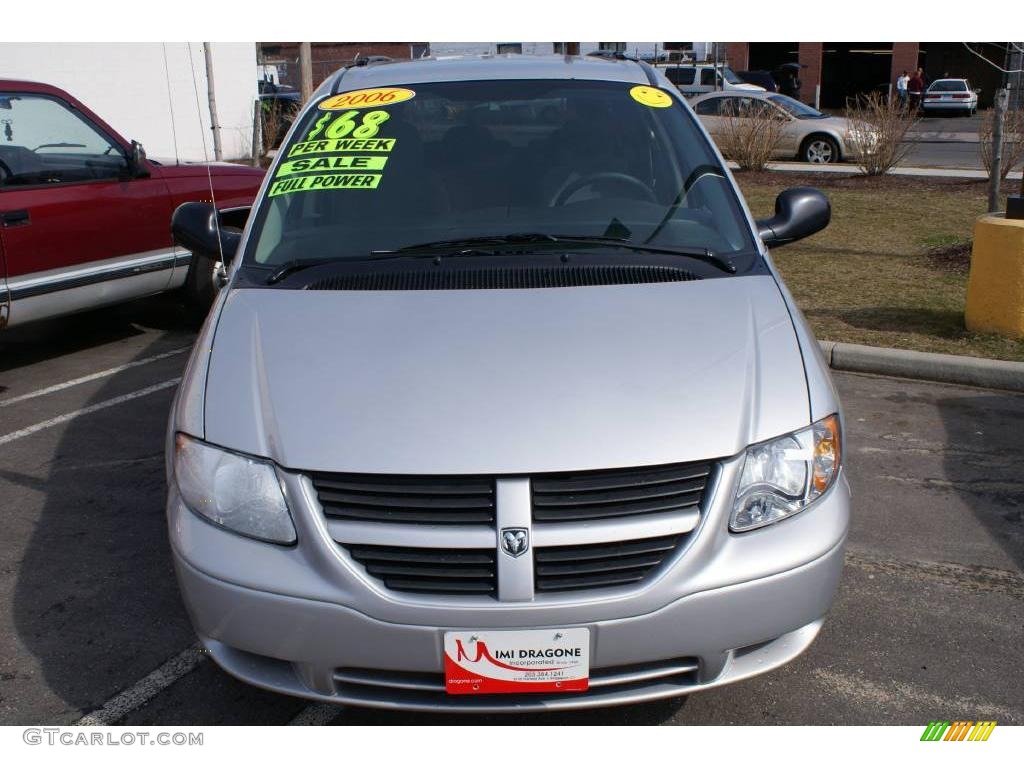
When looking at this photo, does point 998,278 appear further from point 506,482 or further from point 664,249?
point 506,482

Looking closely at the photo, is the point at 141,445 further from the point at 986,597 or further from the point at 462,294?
the point at 986,597

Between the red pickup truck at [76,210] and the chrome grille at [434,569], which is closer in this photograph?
the chrome grille at [434,569]

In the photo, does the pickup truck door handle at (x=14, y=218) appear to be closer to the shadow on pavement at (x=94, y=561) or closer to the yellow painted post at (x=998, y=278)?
the shadow on pavement at (x=94, y=561)

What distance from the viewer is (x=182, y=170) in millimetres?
7574

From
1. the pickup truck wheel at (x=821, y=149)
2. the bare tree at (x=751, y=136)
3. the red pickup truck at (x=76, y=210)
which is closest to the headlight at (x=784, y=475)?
the red pickup truck at (x=76, y=210)

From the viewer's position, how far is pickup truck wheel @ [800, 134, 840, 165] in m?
19.4

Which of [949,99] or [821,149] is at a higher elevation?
[821,149]

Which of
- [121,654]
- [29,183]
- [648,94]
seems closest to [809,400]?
[648,94]

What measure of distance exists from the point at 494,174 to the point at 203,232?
1.25 metres

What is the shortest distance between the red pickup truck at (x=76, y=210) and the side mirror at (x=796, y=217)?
457cm

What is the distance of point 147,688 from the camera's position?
10.5 feet

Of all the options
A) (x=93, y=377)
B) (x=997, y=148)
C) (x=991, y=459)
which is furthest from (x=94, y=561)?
(x=997, y=148)

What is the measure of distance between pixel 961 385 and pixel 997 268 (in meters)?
0.94

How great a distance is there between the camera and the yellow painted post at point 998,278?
6605 millimetres
